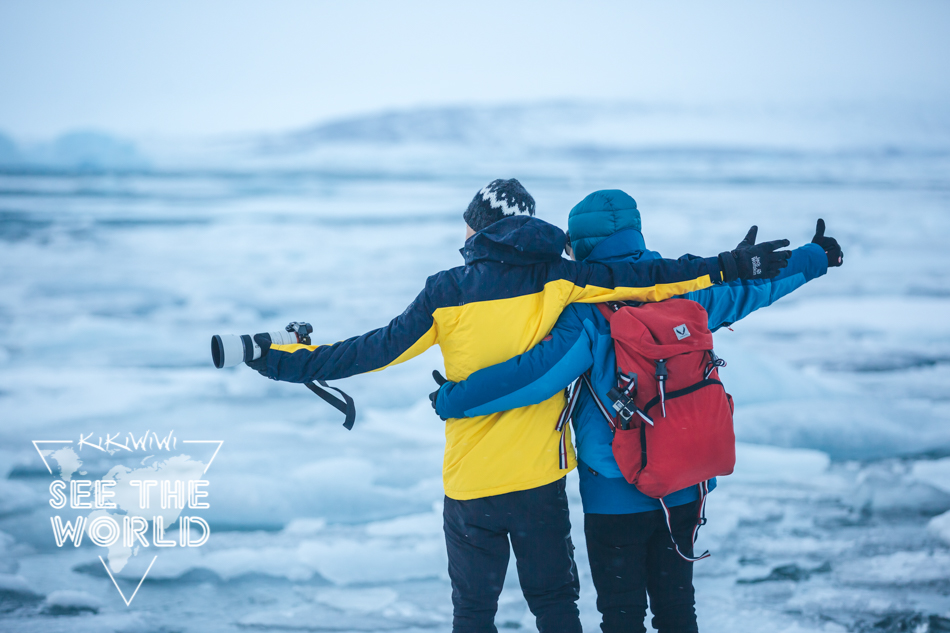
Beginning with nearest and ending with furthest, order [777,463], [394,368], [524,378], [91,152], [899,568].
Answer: [524,378]
[899,568]
[777,463]
[394,368]
[91,152]

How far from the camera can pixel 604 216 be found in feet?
4.22

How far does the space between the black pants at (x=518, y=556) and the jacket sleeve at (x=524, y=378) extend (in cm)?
20

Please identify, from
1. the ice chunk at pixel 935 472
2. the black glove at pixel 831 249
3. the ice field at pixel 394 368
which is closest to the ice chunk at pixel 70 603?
the ice field at pixel 394 368

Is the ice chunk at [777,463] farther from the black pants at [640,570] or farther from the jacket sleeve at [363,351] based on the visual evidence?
the jacket sleeve at [363,351]

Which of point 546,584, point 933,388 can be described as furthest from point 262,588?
point 933,388

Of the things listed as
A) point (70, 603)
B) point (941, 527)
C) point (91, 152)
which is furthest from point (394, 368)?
point (91, 152)

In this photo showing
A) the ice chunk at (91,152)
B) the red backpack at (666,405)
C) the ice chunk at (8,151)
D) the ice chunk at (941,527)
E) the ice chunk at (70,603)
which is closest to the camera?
the red backpack at (666,405)

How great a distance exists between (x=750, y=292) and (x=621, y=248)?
32cm

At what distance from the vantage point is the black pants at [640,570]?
1210mm

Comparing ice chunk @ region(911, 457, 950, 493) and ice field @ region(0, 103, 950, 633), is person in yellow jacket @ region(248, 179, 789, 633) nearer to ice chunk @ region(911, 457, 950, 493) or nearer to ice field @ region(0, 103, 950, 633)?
ice field @ region(0, 103, 950, 633)

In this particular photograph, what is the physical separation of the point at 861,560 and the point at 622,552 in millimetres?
1399

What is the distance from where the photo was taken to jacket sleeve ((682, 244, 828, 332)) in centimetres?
130

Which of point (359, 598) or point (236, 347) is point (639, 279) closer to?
point (236, 347)

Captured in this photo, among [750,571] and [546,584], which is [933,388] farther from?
[546,584]
